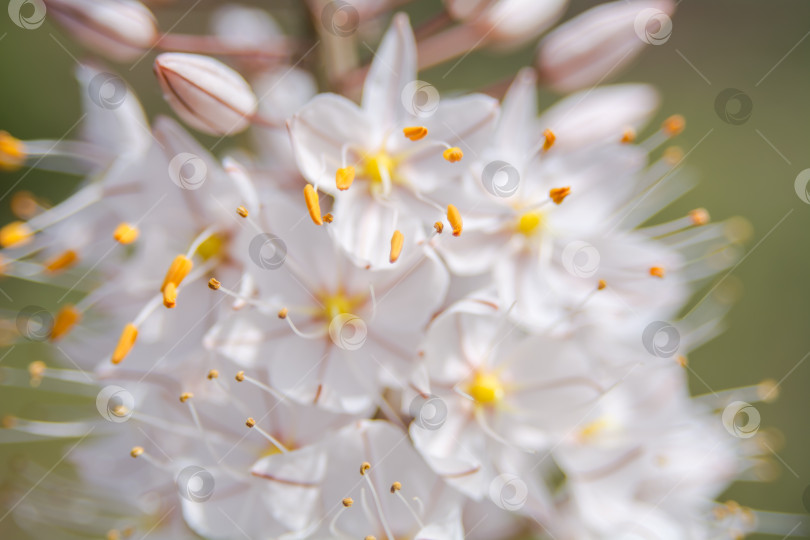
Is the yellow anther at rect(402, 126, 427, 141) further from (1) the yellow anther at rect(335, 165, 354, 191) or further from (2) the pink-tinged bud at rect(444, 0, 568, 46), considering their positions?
(2) the pink-tinged bud at rect(444, 0, 568, 46)

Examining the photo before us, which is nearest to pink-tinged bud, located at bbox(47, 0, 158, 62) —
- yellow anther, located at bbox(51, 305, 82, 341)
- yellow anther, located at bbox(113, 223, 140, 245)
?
yellow anther, located at bbox(113, 223, 140, 245)

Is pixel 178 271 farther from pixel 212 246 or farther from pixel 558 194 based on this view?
pixel 558 194

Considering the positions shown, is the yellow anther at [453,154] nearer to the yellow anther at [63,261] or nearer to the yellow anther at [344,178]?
the yellow anther at [344,178]

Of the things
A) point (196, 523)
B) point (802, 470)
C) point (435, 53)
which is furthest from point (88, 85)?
point (802, 470)

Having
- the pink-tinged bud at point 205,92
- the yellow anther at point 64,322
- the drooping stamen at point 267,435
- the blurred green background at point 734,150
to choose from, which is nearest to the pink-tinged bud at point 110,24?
the pink-tinged bud at point 205,92

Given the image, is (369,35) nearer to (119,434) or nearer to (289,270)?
(289,270)

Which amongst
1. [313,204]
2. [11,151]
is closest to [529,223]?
[313,204]
